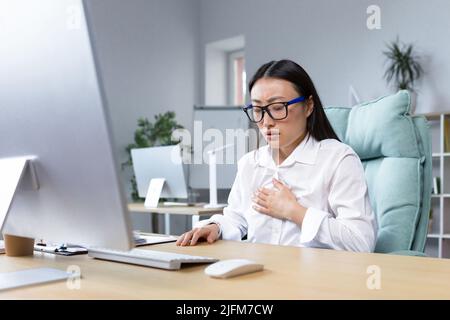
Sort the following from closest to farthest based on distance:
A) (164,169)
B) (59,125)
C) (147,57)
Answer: (59,125), (164,169), (147,57)

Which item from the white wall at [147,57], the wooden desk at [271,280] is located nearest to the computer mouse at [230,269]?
the wooden desk at [271,280]

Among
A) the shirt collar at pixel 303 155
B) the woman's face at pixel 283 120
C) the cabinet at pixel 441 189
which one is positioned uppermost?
the woman's face at pixel 283 120

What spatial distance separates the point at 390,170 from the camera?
1678 mm

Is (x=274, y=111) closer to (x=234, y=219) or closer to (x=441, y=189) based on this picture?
(x=234, y=219)

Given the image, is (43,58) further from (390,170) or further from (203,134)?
(203,134)

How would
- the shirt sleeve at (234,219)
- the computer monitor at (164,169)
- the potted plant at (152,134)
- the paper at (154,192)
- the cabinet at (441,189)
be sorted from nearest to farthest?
the shirt sleeve at (234,219)
the computer monitor at (164,169)
the paper at (154,192)
the cabinet at (441,189)
the potted plant at (152,134)

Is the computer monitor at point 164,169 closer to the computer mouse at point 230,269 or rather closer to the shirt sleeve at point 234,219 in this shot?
the shirt sleeve at point 234,219

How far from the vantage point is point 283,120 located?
5.05 ft

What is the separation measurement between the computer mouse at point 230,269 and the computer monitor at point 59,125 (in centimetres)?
19

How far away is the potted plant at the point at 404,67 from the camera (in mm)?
4340

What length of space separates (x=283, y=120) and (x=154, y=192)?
2.14 m

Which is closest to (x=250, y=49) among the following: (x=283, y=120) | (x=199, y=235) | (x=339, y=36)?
(x=339, y=36)

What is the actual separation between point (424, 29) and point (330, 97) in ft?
3.53

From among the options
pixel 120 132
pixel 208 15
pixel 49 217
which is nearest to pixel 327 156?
pixel 49 217
